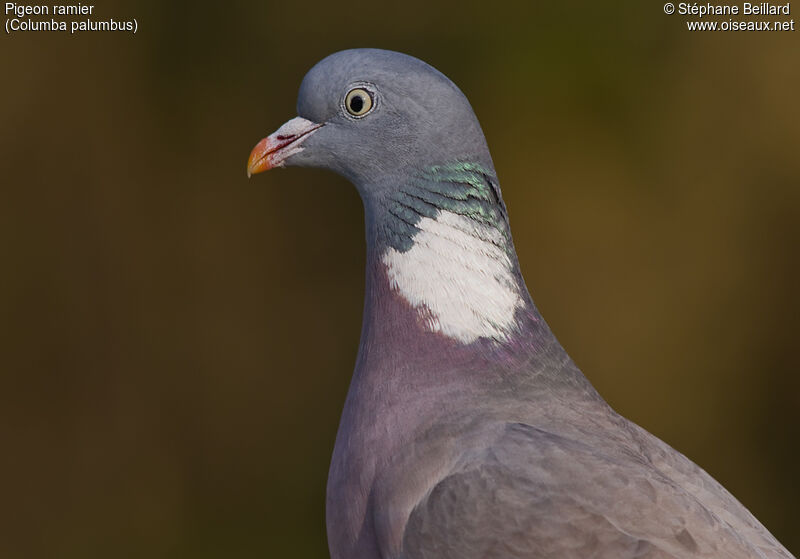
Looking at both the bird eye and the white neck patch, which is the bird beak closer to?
the bird eye

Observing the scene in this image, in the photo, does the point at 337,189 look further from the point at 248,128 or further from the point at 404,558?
the point at 404,558

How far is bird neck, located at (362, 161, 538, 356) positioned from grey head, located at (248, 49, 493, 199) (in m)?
0.05

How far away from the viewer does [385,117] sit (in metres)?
2.47

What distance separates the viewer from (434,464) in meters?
2.23

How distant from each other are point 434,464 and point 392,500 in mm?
111

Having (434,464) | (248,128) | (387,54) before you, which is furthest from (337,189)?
(434,464)

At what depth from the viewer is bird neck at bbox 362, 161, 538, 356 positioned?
8.00 feet

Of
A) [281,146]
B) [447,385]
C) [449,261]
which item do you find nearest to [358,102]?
[281,146]

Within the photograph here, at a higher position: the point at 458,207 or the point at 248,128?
the point at 248,128

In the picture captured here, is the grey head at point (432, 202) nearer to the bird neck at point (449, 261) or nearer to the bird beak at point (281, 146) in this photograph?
the bird neck at point (449, 261)

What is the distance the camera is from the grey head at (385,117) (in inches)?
96.3

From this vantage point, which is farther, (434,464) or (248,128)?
(248,128)

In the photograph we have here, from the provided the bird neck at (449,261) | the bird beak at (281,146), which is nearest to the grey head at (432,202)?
the bird neck at (449,261)

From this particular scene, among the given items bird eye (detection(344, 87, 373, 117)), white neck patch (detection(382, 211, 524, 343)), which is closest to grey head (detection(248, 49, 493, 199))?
bird eye (detection(344, 87, 373, 117))
